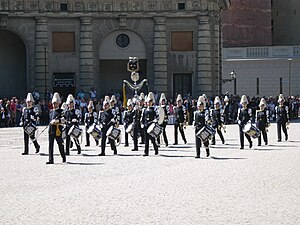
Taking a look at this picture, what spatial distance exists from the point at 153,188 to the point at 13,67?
44.5 m

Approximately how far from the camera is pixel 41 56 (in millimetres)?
58906

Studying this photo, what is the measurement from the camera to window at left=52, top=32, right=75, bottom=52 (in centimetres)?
5931

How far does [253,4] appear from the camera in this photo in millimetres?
87750

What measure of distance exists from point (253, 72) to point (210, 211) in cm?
6433

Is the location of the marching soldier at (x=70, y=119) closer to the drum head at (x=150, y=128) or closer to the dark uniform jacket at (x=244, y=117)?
the drum head at (x=150, y=128)

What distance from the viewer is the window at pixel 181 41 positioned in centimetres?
6019

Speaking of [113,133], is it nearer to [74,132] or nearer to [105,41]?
[74,132]

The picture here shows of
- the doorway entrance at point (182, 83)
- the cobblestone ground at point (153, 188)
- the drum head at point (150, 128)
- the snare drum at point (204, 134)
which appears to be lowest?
the cobblestone ground at point (153, 188)

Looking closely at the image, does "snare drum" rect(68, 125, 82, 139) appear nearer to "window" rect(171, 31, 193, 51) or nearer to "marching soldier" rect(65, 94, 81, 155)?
"marching soldier" rect(65, 94, 81, 155)

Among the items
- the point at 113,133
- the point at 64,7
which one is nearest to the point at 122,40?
the point at 64,7

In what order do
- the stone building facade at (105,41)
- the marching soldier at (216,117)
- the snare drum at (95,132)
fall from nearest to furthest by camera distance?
the snare drum at (95,132) → the marching soldier at (216,117) → the stone building facade at (105,41)

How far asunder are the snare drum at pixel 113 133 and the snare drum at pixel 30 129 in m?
2.60

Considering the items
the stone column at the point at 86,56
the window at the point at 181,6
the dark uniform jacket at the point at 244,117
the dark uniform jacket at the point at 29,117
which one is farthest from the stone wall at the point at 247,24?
the dark uniform jacket at the point at 29,117

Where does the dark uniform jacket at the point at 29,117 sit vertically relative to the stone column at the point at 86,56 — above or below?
below
